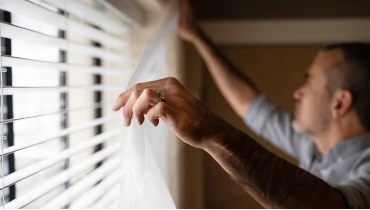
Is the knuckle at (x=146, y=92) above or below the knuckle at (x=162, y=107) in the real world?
above

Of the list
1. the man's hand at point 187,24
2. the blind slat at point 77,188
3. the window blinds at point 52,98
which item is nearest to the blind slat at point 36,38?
the window blinds at point 52,98

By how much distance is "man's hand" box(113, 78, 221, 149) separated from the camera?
1.81ft

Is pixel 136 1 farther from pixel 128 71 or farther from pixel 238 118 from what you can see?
pixel 238 118

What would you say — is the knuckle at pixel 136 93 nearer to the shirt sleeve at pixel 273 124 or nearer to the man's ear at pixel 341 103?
the man's ear at pixel 341 103

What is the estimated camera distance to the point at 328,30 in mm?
1586

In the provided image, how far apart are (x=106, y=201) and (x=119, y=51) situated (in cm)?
42

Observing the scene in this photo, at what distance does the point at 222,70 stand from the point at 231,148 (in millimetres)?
748

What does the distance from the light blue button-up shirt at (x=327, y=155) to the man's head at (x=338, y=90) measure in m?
0.07

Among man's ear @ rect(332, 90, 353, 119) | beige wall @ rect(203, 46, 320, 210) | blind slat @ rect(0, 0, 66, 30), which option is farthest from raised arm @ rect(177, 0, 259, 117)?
blind slat @ rect(0, 0, 66, 30)

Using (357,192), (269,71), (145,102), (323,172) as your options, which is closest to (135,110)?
(145,102)

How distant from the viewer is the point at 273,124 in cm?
139

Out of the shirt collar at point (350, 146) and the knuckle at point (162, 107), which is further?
the shirt collar at point (350, 146)

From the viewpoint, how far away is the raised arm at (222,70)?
4.30 feet

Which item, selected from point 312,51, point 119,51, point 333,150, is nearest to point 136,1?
point 119,51
